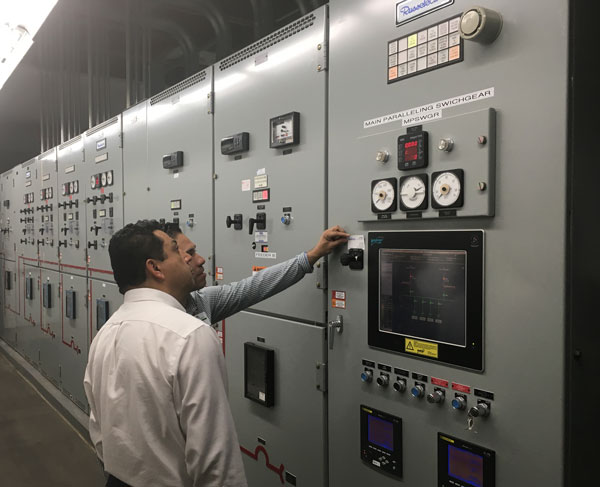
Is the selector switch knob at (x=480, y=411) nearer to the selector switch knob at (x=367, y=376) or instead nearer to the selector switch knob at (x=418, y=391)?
the selector switch knob at (x=418, y=391)

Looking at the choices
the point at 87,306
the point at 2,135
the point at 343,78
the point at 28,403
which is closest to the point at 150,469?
the point at 343,78

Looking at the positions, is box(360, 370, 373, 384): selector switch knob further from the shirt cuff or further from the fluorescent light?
the fluorescent light

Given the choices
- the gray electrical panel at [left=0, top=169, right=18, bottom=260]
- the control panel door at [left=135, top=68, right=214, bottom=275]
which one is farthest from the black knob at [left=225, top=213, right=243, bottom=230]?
the gray electrical panel at [left=0, top=169, right=18, bottom=260]

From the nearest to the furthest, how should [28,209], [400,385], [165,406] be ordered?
[165,406] → [400,385] → [28,209]

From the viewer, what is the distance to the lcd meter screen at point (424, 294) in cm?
138

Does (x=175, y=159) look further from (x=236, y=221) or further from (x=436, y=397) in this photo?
(x=436, y=397)

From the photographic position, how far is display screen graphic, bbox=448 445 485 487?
133cm

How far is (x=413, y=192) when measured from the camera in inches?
57.5

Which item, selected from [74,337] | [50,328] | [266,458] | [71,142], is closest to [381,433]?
[266,458]

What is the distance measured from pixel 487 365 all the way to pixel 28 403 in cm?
444

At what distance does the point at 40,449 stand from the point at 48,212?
2.50m

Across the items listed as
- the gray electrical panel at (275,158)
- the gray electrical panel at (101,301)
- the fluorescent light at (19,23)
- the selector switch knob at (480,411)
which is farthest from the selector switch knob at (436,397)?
the gray electrical panel at (101,301)

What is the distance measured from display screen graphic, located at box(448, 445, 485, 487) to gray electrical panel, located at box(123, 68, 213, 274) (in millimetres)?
1494

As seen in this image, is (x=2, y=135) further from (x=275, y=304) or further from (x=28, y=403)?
(x=275, y=304)
